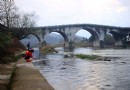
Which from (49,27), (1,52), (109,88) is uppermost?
(49,27)

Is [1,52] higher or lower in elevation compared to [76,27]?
lower

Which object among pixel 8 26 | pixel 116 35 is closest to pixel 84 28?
pixel 116 35

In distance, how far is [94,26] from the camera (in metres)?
150

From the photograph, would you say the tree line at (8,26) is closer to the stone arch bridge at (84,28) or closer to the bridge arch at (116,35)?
the stone arch bridge at (84,28)

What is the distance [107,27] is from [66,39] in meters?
25.0

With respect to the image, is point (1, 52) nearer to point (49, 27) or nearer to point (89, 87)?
point (89, 87)

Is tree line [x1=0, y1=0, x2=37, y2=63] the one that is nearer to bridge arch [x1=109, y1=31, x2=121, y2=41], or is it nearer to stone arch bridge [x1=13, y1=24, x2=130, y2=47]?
stone arch bridge [x1=13, y1=24, x2=130, y2=47]

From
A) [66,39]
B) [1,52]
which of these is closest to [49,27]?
[66,39]

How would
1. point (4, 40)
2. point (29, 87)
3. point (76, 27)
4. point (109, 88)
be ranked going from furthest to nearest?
1. point (76, 27)
2. point (4, 40)
3. point (109, 88)
4. point (29, 87)

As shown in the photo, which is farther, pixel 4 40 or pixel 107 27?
pixel 107 27

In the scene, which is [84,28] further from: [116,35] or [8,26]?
[8,26]

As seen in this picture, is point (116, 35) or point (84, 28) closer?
point (84, 28)

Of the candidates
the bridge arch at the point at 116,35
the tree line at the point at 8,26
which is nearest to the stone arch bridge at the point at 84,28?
the bridge arch at the point at 116,35

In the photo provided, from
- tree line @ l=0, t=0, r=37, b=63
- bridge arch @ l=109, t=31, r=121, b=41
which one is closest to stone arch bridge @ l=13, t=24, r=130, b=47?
bridge arch @ l=109, t=31, r=121, b=41
